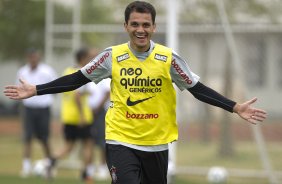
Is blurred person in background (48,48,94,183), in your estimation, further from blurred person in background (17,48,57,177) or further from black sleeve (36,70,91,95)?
black sleeve (36,70,91,95)

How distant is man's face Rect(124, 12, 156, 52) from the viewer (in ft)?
22.9

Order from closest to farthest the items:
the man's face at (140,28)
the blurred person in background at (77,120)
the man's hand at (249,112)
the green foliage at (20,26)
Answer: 1. the man's face at (140,28)
2. the man's hand at (249,112)
3. the blurred person in background at (77,120)
4. the green foliage at (20,26)

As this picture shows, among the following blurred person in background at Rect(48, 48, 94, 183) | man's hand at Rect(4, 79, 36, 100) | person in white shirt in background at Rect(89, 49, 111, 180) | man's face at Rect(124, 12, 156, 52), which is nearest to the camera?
man's face at Rect(124, 12, 156, 52)

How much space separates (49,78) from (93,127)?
174 centimetres

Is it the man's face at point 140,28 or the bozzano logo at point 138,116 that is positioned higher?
the man's face at point 140,28

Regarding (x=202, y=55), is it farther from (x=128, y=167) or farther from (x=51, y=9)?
(x=128, y=167)

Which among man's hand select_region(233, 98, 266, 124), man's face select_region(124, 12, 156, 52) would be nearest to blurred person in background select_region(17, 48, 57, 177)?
man's face select_region(124, 12, 156, 52)

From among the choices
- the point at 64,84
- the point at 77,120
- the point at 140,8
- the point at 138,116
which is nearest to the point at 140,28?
the point at 140,8

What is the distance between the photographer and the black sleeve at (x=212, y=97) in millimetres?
7188

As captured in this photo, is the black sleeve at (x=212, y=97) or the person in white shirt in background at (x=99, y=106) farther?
the person in white shirt in background at (x=99, y=106)

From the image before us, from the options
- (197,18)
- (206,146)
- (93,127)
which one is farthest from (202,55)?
(93,127)

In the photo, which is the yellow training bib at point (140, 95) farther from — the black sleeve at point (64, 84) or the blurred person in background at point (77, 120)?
the blurred person in background at point (77, 120)

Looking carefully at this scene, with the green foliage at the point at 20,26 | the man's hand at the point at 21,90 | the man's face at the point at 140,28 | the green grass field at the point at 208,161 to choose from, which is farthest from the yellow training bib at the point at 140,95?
the green foliage at the point at 20,26

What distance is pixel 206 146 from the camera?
51.2 feet
